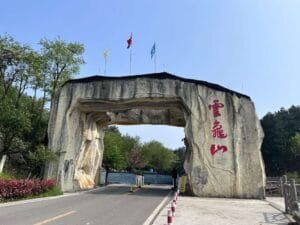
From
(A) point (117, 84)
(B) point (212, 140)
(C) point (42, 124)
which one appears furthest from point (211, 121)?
(C) point (42, 124)

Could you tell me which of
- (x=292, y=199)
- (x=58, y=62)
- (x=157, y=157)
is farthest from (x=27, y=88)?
(x=157, y=157)

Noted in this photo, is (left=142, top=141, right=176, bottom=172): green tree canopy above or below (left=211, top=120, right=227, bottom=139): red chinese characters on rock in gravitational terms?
above

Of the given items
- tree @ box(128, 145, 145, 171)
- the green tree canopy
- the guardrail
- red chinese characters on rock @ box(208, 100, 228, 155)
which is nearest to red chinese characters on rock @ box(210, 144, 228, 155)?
red chinese characters on rock @ box(208, 100, 228, 155)

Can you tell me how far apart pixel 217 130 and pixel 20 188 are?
11.5 meters

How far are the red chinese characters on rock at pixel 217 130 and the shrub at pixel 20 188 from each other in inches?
381

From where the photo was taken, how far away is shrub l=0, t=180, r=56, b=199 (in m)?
14.8

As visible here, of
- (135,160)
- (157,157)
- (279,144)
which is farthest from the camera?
(157,157)

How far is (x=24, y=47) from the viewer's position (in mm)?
22969

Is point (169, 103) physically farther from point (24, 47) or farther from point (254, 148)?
point (24, 47)

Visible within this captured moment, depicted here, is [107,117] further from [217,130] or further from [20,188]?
[20,188]

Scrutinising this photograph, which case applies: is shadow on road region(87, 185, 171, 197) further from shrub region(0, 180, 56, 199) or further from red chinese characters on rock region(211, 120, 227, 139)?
red chinese characters on rock region(211, 120, 227, 139)

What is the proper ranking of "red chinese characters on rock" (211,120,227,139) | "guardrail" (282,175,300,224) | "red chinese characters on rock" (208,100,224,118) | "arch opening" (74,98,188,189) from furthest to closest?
"arch opening" (74,98,188,189)
"red chinese characters on rock" (208,100,224,118)
"red chinese characters on rock" (211,120,227,139)
"guardrail" (282,175,300,224)

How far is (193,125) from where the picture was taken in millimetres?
22016

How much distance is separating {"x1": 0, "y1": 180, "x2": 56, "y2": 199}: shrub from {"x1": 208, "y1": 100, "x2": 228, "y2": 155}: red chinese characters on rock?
9678 millimetres
